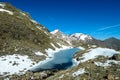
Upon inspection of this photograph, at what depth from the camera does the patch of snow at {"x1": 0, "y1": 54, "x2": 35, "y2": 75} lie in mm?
48200

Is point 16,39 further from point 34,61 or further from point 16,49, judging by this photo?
point 34,61

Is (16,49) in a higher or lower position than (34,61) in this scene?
higher

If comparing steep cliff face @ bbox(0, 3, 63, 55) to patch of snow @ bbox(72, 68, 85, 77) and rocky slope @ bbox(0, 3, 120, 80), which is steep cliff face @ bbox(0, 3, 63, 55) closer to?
rocky slope @ bbox(0, 3, 120, 80)

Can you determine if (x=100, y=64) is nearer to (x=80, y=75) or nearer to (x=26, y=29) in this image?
(x=80, y=75)

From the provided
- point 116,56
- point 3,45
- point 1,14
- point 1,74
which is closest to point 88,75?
point 116,56

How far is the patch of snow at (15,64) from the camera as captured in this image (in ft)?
158

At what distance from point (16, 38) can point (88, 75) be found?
55.7m

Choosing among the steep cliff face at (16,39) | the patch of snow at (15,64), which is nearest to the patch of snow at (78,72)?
the patch of snow at (15,64)

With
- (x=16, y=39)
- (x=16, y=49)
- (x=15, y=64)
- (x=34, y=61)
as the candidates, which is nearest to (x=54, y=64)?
(x=34, y=61)

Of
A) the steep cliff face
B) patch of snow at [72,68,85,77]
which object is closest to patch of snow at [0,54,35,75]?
the steep cliff face

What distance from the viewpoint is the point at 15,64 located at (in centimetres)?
5422

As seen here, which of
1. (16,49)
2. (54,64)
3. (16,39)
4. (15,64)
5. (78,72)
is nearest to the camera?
(78,72)

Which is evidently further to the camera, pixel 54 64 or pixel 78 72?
pixel 54 64

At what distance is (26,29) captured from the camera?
9750 cm
